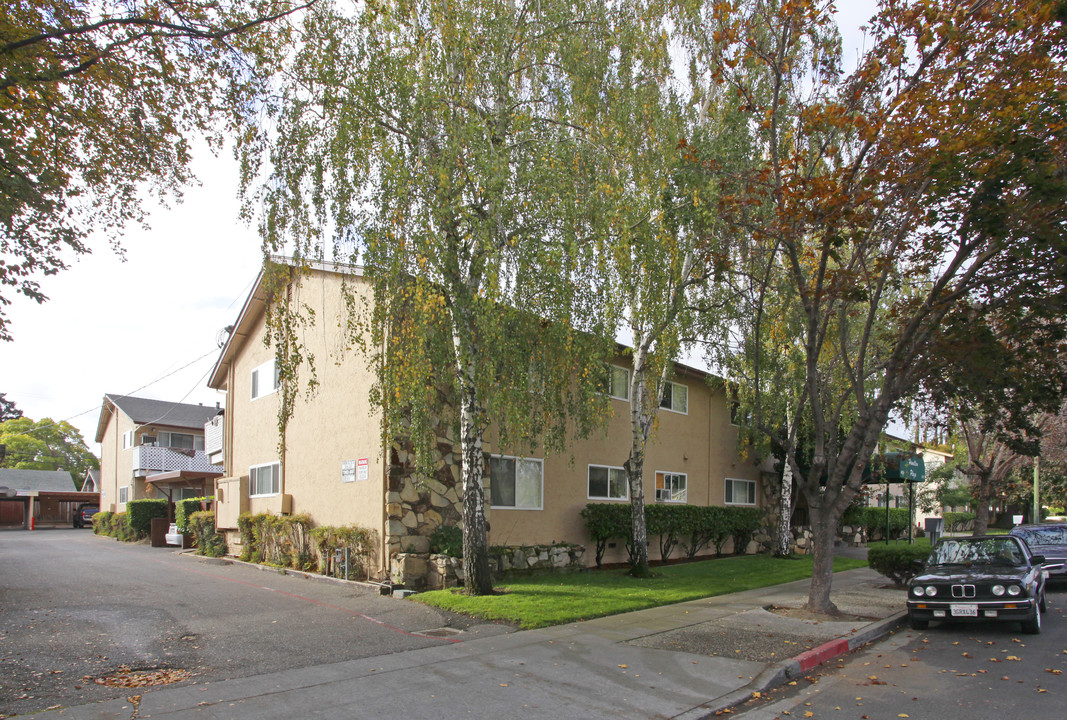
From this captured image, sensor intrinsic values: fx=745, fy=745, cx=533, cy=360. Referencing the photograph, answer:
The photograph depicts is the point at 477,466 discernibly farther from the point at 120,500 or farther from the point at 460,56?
the point at 120,500

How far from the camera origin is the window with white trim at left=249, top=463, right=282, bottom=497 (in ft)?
62.2

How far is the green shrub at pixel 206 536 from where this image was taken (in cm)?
2136

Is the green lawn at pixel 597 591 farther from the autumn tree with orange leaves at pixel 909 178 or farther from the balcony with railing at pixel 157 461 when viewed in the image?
the balcony with railing at pixel 157 461

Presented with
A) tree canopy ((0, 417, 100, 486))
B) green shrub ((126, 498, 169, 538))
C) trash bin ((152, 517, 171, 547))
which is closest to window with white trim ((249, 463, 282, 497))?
trash bin ((152, 517, 171, 547))

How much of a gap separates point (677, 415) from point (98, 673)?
16642 millimetres

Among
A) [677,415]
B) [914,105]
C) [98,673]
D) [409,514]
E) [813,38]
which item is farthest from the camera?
[677,415]

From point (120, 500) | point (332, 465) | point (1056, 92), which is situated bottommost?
point (120, 500)

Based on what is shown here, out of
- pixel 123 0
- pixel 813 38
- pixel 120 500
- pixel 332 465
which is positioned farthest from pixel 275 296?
pixel 120 500

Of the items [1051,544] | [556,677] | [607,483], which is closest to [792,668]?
[556,677]

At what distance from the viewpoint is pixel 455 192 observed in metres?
9.86

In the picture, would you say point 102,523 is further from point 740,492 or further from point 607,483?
point 740,492

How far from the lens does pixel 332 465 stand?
15.8 metres

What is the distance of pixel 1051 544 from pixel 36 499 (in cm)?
5434

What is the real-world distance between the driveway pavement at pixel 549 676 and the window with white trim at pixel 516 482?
5103 millimetres
